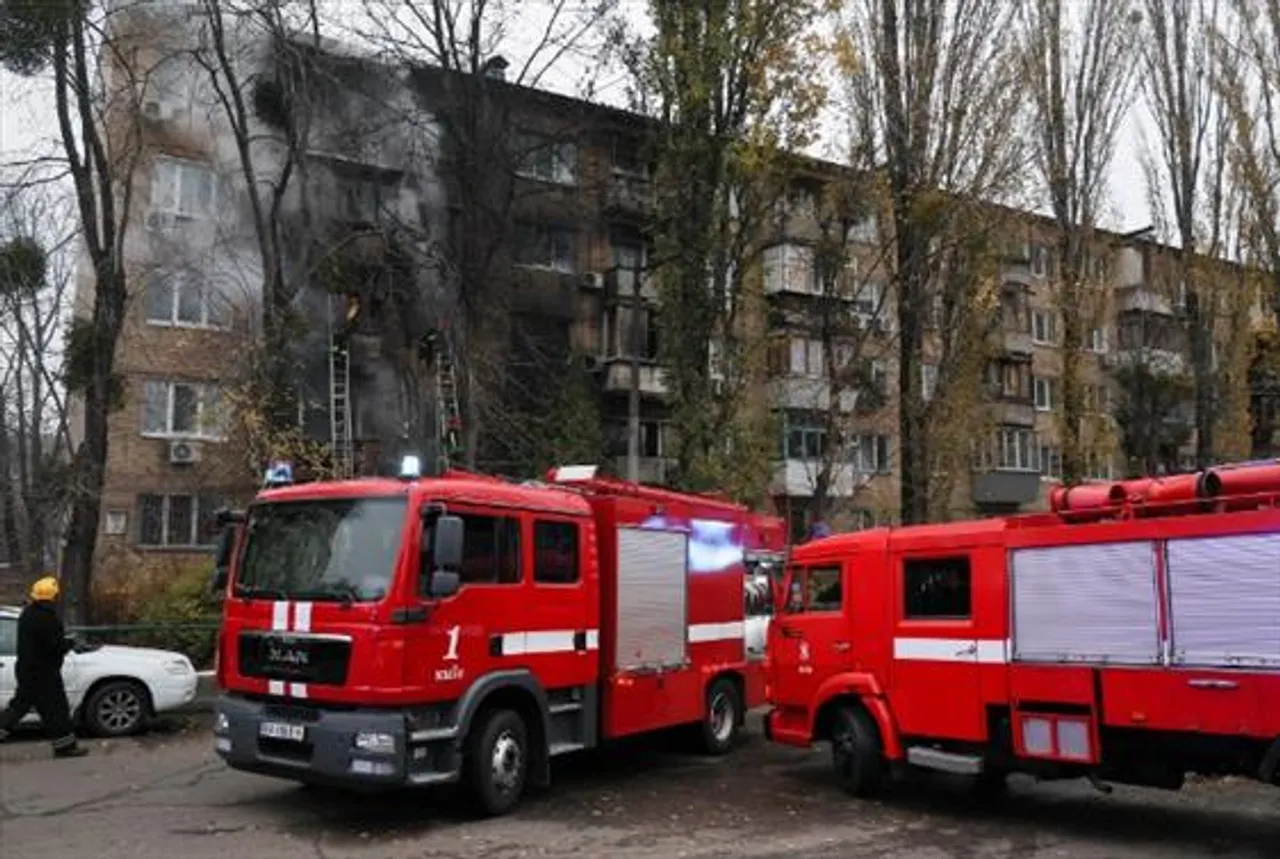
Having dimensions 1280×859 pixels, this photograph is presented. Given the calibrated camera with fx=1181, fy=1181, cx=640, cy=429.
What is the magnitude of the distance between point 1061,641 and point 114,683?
33.5 ft

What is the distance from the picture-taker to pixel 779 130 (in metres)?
23.7

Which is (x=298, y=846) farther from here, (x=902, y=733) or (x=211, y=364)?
(x=211, y=364)

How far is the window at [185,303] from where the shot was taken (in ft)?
81.0

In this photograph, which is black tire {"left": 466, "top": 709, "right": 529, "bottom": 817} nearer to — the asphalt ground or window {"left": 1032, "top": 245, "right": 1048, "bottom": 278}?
the asphalt ground

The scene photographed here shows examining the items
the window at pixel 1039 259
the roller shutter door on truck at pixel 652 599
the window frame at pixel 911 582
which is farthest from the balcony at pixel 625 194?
the window frame at pixel 911 582

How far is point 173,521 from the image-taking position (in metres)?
28.5

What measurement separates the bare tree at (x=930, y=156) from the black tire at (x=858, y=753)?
15.0 meters

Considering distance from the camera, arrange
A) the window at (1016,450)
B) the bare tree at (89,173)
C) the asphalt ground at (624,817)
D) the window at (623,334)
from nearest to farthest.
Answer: the asphalt ground at (624,817) < the bare tree at (89,173) < the window at (623,334) < the window at (1016,450)

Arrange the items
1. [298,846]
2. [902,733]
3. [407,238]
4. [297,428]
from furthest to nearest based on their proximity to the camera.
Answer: [407,238]
[297,428]
[902,733]
[298,846]

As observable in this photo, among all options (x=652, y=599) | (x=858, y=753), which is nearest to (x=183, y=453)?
(x=652, y=599)

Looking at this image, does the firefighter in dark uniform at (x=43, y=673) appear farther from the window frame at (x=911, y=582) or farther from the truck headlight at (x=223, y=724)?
the window frame at (x=911, y=582)

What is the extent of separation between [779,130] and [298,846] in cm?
1844

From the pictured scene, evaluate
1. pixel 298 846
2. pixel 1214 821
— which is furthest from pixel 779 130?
pixel 298 846

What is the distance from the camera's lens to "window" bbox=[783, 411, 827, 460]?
30692 mm
